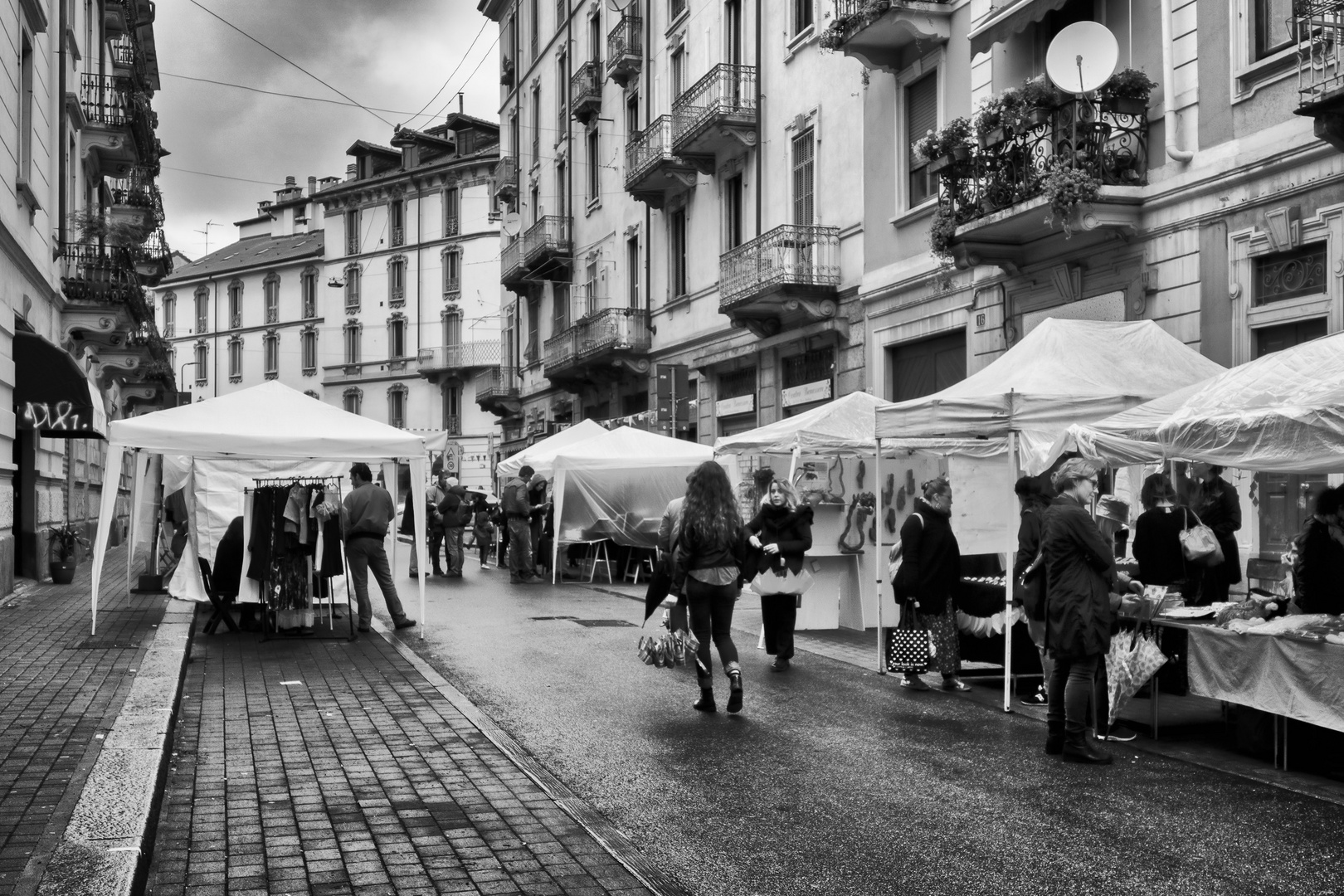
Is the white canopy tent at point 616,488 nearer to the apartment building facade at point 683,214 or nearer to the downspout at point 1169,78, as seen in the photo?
the apartment building facade at point 683,214

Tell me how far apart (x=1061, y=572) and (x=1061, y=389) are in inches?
141

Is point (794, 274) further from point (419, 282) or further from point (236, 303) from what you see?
point (236, 303)

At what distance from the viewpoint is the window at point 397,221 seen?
66.8 m

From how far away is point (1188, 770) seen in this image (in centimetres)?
787

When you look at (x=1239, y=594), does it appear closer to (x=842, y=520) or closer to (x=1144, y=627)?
(x=842, y=520)

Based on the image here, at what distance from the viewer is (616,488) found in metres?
23.5

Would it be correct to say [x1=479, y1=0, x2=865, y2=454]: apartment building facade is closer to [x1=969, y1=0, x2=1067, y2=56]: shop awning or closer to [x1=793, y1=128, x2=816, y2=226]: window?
[x1=793, y1=128, x2=816, y2=226]: window

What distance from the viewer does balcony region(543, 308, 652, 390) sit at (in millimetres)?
31938

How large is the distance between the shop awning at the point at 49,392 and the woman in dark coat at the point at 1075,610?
15199mm

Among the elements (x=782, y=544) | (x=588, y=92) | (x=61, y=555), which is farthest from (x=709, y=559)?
(x=588, y=92)

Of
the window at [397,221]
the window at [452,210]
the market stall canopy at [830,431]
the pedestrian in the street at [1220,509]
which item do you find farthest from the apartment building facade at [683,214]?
the window at [397,221]

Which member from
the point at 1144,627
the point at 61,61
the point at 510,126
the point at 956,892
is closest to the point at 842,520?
the point at 1144,627

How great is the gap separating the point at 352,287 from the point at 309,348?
520 cm

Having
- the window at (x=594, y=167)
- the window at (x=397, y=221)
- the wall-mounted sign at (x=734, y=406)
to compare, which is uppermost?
the window at (x=397, y=221)
